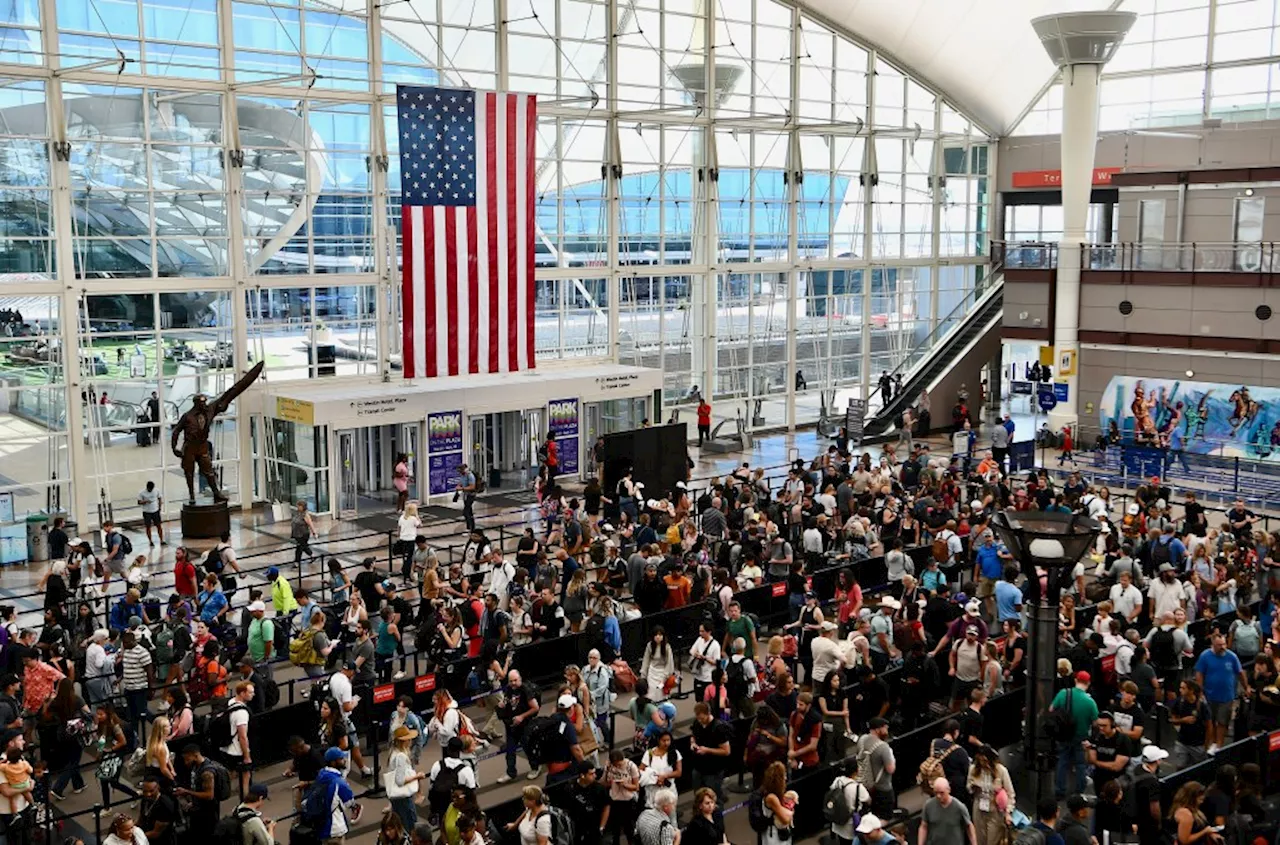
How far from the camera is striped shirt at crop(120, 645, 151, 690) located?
13.7m

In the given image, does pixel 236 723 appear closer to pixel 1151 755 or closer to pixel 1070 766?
pixel 1070 766

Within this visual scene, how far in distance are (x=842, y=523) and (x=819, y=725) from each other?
407 inches

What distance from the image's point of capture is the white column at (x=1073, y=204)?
106ft

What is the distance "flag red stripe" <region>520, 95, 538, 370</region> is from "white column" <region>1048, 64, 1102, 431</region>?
13265 millimetres

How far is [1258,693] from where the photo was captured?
13109mm

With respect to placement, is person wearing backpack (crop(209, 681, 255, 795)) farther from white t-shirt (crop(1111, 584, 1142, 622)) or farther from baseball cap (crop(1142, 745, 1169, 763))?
white t-shirt (crop(1111, 584, 1142, 622))

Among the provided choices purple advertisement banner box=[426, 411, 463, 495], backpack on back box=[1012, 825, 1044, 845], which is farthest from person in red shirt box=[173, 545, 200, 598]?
backpack on back box=[1012, 825, 1044, 845]

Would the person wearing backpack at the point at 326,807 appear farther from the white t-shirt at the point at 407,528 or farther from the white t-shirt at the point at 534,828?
the white t-shirt at the point at 407,528

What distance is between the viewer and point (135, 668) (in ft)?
45.2

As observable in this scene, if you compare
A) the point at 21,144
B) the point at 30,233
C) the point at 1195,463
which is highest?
the point at 21,144

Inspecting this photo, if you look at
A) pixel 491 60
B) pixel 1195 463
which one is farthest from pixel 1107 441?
pixel 491 60

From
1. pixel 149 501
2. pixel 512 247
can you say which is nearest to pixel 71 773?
pixel 149 501

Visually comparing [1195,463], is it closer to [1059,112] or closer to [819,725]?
[1059,112]

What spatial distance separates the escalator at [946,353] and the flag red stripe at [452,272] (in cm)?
1421
